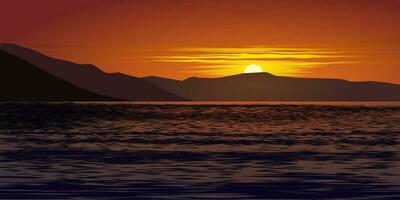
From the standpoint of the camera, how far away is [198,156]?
52.3 metres

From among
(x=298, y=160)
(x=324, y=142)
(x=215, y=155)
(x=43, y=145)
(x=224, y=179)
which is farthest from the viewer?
(x=324, y=142)

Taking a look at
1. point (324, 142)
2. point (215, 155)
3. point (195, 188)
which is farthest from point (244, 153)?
point (195, 188)

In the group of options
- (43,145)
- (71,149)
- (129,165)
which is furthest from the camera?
(43,145)

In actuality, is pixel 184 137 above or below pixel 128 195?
above

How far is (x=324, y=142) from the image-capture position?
68562mm

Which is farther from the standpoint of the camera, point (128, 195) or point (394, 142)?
point (394, 142)

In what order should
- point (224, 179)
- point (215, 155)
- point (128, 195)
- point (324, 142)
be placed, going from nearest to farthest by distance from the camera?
1. point (128, 195)
2. point (224, 179)
3. point (215, 155)
4. point (324, 142)

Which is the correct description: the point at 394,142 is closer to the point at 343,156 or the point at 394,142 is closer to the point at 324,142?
the point at 324,142

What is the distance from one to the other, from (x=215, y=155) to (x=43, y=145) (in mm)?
15522

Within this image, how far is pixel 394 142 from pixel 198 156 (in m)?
22.6

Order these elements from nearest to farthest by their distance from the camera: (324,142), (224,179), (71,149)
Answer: (224,179) < (71,149) < (324,142)

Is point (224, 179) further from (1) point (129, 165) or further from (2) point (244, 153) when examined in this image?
(2) point (244, 153)

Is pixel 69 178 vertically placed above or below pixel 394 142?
below

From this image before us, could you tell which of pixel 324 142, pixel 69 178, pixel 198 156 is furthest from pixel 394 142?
pixel 69 178
